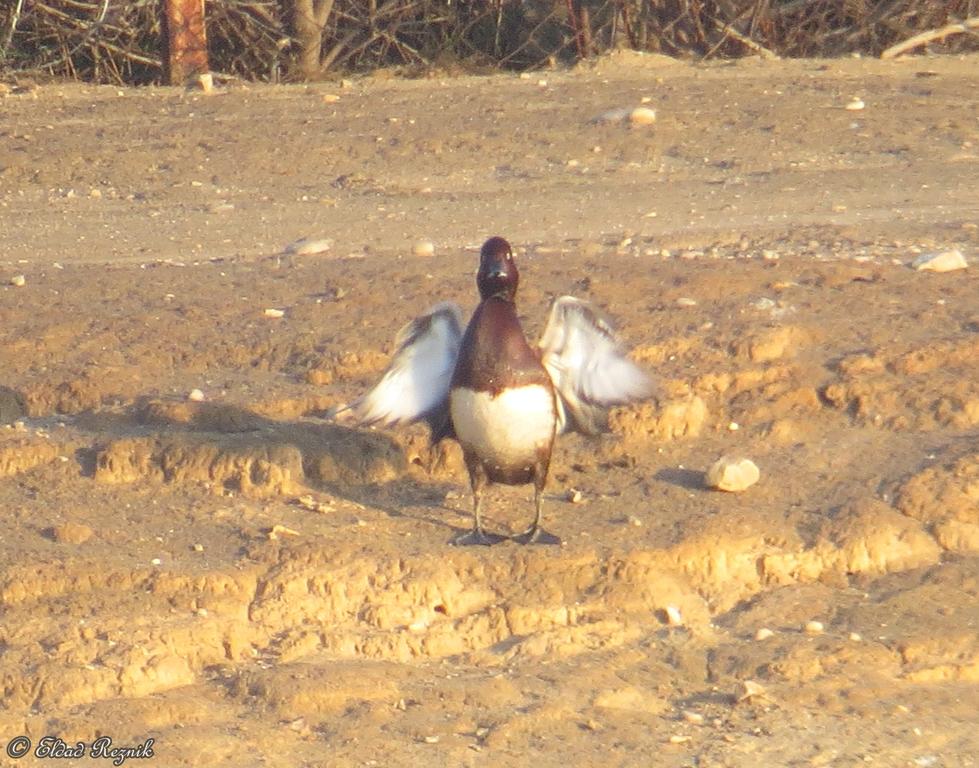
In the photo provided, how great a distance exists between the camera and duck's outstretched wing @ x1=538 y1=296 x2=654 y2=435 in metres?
4.66

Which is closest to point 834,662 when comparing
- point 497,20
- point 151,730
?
point 151,730

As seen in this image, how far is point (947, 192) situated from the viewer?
Answer: 26.6ft

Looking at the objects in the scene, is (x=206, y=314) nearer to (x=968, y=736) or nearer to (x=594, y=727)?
(x=594, y=727)

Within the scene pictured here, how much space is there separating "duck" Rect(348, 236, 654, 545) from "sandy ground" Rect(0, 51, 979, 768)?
0.21 meters

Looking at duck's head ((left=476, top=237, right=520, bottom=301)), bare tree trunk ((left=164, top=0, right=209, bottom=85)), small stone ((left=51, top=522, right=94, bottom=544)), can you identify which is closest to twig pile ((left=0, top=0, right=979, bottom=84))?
bare tree trunk ((left=164, top=0, right=209, bottom=85))

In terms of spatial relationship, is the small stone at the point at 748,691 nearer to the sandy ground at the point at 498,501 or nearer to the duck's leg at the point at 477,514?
the sandy ground at the point at 498,501

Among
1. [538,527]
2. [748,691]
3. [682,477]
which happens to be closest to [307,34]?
[682,477]

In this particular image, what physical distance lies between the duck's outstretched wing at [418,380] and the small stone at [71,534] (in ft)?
2.82

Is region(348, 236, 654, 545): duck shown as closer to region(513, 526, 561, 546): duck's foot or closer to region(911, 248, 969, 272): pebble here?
region(513, 526, 561, 546): duck's foot

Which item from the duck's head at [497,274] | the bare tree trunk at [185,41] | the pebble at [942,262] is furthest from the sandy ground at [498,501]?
the bare tree trunk at [185,41]

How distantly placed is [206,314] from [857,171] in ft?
13.6

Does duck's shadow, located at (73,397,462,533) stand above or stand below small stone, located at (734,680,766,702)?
above

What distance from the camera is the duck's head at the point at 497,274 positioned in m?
4.54

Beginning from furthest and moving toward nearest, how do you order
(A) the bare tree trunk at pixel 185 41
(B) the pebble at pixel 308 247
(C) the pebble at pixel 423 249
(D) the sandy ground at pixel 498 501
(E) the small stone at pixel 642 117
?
1. (A) the bare tree trunk at pixel 185 41
2. (E) the small stone at pixel 642 117
3. (B) the pebble at pixel 308 247
4. (C) the pebble at pixel 423 249
5. (D) the sandy ground at pixel 498 501
